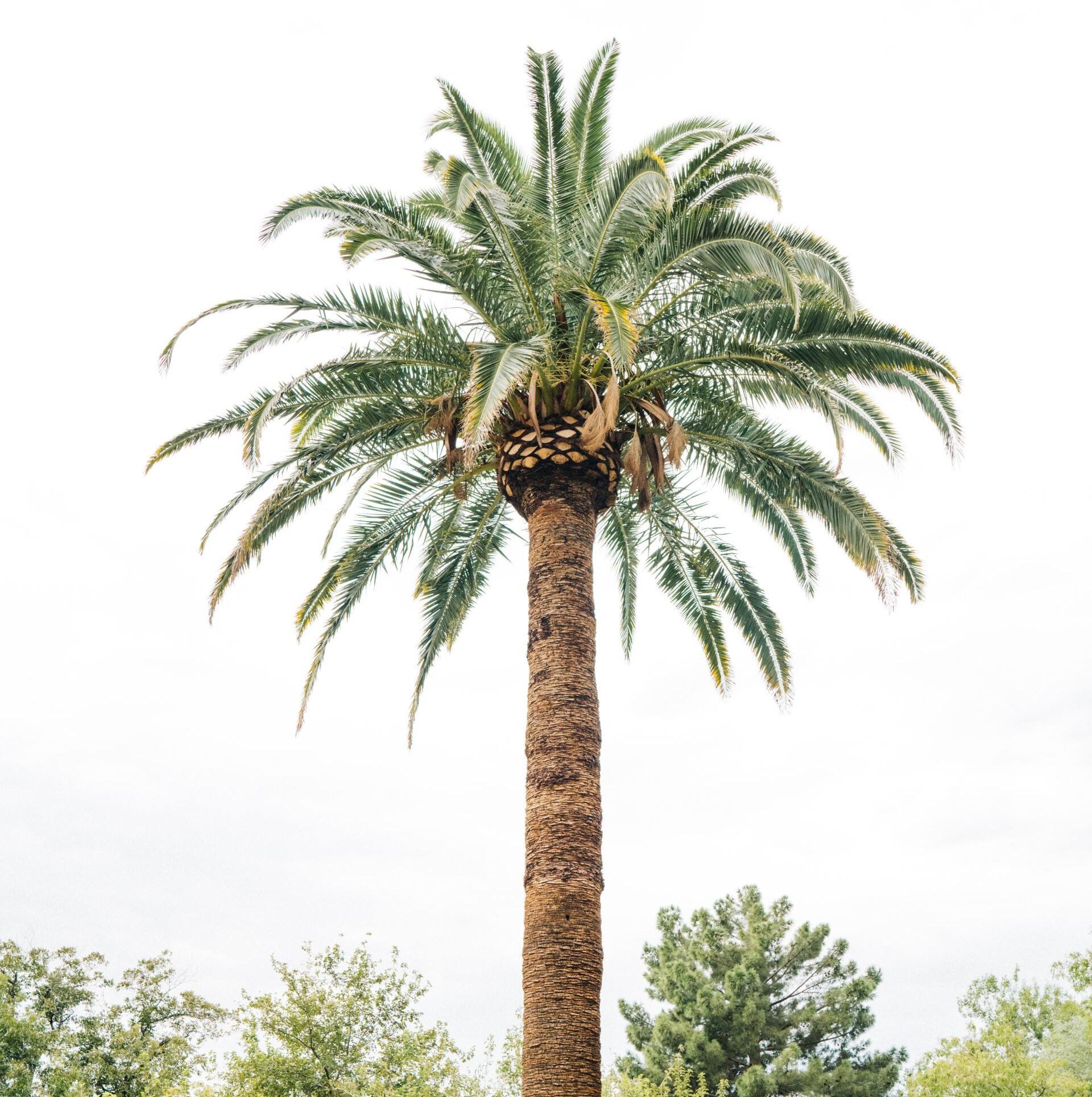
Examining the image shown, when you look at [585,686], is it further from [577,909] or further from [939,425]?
[939,425]

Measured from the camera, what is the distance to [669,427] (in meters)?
11.2

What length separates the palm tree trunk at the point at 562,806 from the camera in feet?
30.8

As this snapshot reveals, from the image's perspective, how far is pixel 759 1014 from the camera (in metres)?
27.1

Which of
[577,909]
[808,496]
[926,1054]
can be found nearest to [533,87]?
[808,496]

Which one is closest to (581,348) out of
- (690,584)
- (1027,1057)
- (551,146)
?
(551,146)

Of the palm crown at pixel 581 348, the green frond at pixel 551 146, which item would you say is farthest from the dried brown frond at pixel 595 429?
the green frond at pixel 551 146

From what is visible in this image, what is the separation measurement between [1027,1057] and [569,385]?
2539 centimetres

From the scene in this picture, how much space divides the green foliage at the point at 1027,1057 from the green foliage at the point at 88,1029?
16.8m

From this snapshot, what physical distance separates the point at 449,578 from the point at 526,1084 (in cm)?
644

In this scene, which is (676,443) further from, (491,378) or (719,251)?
(491,378)

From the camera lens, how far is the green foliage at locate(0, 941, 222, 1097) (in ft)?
96.0

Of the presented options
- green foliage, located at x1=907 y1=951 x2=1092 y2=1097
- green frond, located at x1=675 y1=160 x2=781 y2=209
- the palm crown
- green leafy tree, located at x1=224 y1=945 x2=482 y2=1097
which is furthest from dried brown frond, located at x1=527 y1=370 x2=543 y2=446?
green foliage, located at x1=907 y1=951 x2=1092 y2=1097

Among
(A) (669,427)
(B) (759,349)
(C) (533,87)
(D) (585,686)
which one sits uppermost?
(C) (533,87)

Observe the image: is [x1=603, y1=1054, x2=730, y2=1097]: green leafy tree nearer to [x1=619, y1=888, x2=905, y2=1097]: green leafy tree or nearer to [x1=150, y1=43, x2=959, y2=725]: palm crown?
[x1=619, y1=888, x2=905, y2=1097]: green leafy tree
